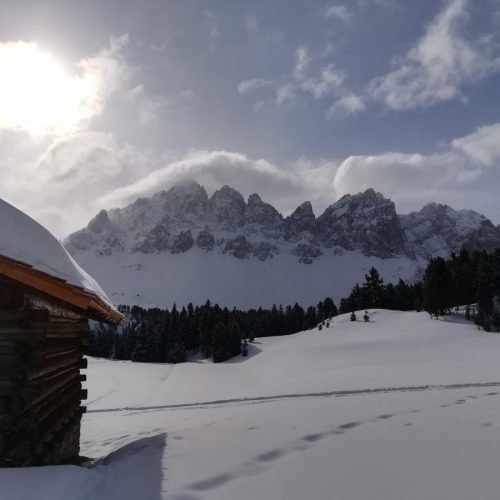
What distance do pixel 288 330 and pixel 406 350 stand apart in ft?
218

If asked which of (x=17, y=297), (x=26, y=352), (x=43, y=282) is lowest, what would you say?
(x=26, y=352)

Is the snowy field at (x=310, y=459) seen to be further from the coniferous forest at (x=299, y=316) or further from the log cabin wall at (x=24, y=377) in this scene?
the coniferous forest at (x=299, y=316)

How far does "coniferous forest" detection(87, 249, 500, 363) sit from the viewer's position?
51.4 m

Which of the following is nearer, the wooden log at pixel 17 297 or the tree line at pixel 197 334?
the wooden log at pixel 17 297

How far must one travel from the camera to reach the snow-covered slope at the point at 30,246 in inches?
234

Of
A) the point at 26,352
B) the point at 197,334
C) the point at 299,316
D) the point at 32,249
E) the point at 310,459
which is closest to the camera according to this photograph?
the point at 310,459

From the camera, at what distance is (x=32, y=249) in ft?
20.7

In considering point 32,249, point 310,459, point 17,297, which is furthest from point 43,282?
point 310,459

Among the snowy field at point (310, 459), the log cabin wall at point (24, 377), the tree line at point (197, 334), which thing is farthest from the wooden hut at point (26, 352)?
the tree line at point (197, 334)

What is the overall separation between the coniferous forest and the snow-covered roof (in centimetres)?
4496

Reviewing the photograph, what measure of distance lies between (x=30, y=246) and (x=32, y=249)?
0.06m

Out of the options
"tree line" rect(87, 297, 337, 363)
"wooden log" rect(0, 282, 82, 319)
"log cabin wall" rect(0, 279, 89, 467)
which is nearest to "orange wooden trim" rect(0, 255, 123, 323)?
"wooden log" rect(0, 282, 82, 319)

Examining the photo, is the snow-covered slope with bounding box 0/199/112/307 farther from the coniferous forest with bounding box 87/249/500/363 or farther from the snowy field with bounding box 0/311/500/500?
the coniferous forest with bounding box 87/249/500/363

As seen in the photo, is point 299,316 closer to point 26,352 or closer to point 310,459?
point 310,459
